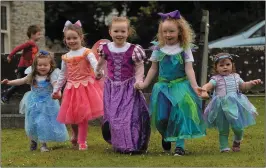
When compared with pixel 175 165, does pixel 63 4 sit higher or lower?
higher

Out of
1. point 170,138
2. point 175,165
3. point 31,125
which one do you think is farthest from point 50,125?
point 175,165

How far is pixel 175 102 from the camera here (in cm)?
858

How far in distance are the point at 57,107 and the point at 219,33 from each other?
21707 mm

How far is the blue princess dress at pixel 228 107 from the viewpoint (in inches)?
344

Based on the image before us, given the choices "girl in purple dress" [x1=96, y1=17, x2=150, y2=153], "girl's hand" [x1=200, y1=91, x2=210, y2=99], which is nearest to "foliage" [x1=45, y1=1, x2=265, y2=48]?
"girl in purple dress" [x1=96, y1=17, x2=150, y2=153]

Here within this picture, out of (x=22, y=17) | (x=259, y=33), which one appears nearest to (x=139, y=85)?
(x=259, y=33)

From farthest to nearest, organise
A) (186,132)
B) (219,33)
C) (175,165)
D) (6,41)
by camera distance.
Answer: (219,33) → (6,41) → (186,132) → (175,165)

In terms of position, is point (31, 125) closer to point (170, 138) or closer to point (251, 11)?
point (170, 138)

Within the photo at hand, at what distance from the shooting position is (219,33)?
100 ft

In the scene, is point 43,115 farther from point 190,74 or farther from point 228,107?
point 228,107

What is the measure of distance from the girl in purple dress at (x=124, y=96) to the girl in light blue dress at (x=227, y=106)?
812 millimetres

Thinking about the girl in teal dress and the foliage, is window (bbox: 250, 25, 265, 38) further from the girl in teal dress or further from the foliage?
the girl in teal dress

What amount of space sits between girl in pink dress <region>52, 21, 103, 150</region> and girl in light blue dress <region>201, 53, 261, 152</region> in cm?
147

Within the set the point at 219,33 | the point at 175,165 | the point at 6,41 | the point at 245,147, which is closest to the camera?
the point at 175,165
